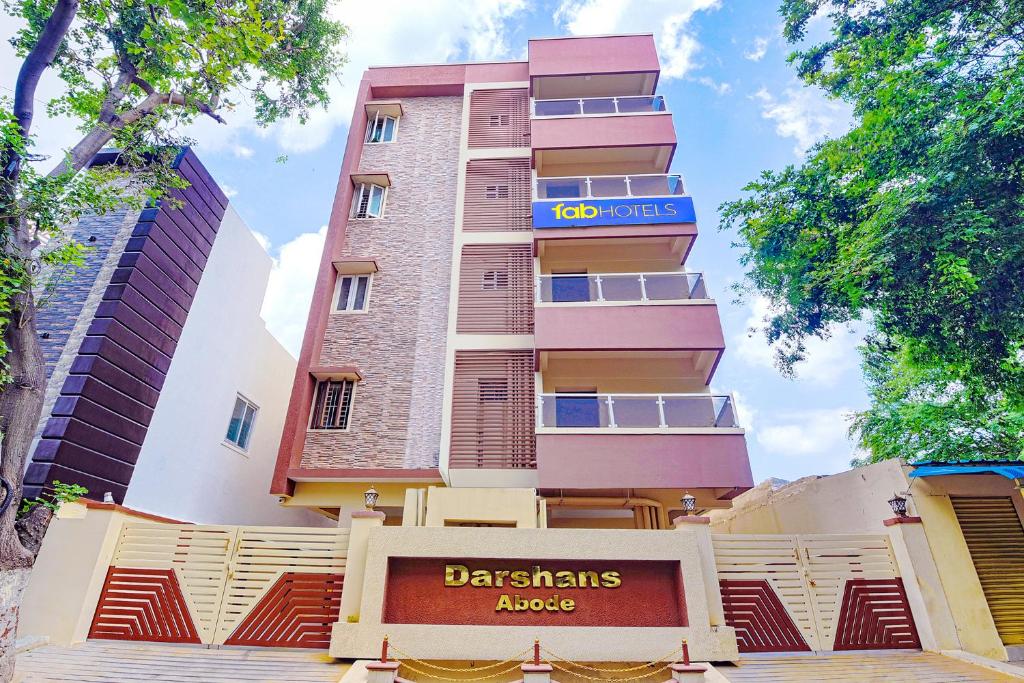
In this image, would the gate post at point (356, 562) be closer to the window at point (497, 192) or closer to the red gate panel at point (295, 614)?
the red gate panel at point (295, 614)

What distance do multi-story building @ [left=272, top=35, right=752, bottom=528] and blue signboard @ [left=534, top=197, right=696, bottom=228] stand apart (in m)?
0.06

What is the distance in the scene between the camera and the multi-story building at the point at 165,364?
26.1 feet

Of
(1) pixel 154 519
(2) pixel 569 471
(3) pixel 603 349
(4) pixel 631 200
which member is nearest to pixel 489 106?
(4) pixel 631 200

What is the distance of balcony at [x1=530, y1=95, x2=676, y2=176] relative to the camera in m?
13.2

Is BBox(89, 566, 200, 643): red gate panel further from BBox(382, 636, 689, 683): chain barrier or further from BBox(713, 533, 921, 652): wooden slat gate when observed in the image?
BBox(713, 533, 921, 652): wooden slat gate

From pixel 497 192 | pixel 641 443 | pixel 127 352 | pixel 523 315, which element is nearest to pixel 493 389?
pixel 523 315

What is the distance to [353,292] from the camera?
41.0 feet

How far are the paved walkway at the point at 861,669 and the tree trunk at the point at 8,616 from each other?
8086 mm

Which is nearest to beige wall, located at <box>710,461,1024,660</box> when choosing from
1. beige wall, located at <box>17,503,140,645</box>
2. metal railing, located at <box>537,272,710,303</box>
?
metal railing, located at <box>537,272,710,303</box>

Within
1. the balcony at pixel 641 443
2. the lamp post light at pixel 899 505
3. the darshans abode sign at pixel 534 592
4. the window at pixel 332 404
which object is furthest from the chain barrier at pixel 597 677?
the window at pixel 332 404

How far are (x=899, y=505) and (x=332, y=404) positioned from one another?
11.0 m

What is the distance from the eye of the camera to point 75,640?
6.39 m

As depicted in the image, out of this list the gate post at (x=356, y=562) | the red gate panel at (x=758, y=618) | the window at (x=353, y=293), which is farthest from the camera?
the window at (x=353, y=293)

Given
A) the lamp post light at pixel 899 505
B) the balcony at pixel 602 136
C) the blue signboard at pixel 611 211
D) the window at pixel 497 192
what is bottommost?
the lamp post light at pixel 899 505
